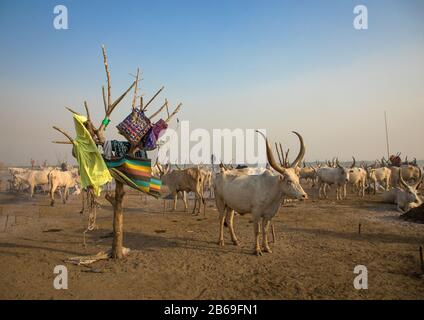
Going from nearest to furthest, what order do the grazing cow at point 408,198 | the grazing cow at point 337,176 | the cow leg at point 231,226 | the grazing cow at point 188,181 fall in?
the cow leg at point 231,226, the grazing cow at point 408,198, the grazing cow at point 188,181, the grazing cow at point 337,176

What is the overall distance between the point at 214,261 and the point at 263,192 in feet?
7.70

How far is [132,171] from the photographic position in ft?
24.6

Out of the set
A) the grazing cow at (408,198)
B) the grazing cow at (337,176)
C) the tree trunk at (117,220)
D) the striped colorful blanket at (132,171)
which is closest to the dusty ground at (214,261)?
the tree trunk at (117,220)

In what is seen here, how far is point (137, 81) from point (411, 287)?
7960 millimetres

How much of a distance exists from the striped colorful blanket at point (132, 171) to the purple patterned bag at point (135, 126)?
1.74 ft

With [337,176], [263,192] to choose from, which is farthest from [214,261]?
[337,176]

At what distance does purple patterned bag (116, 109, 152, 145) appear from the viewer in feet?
24.4

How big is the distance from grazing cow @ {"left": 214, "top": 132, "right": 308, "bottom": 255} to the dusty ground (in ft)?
3.42

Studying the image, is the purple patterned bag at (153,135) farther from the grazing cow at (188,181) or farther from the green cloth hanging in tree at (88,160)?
the grazing cow at (188,181)

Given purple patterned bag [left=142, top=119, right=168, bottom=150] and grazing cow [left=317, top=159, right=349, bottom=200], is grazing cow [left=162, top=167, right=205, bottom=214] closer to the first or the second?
purple patterned bag [left=142, top=119, right=168, bottom=150]

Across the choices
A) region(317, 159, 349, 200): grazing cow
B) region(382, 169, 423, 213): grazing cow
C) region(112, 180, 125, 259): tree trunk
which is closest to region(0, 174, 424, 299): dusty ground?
region(112, 180, 125, 259): tree trunk

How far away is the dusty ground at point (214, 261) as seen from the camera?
5715 millimetres
